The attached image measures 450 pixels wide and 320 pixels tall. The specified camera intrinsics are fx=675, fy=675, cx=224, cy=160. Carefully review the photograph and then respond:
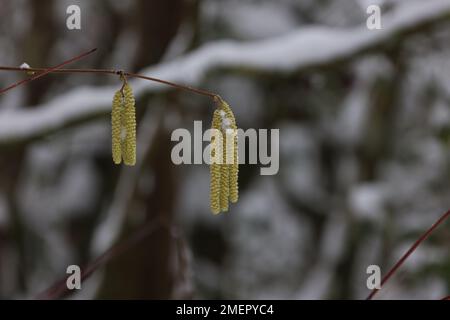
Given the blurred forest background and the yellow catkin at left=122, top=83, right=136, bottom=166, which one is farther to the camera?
the blurred forest background

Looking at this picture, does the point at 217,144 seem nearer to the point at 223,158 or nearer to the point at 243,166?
the point at 223,158

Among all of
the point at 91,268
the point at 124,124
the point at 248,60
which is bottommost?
the point at 91,268

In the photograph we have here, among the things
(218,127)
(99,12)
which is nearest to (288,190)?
(99,12)

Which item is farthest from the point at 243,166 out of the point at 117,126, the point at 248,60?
the point at 117,126

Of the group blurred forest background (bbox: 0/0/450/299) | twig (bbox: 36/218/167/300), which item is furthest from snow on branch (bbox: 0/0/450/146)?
twig (bbox: 36/218/167/300)

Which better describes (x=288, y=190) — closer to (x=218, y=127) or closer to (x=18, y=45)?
(x=18, y=45)

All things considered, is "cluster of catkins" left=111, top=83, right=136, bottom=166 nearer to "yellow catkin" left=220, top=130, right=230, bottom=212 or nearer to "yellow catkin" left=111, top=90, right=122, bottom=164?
"yellow catkin" left=111, top=90, right=122, bottom=164

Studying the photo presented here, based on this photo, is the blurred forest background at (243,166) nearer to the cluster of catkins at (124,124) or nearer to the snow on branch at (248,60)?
the snow on branch at (248,60)
